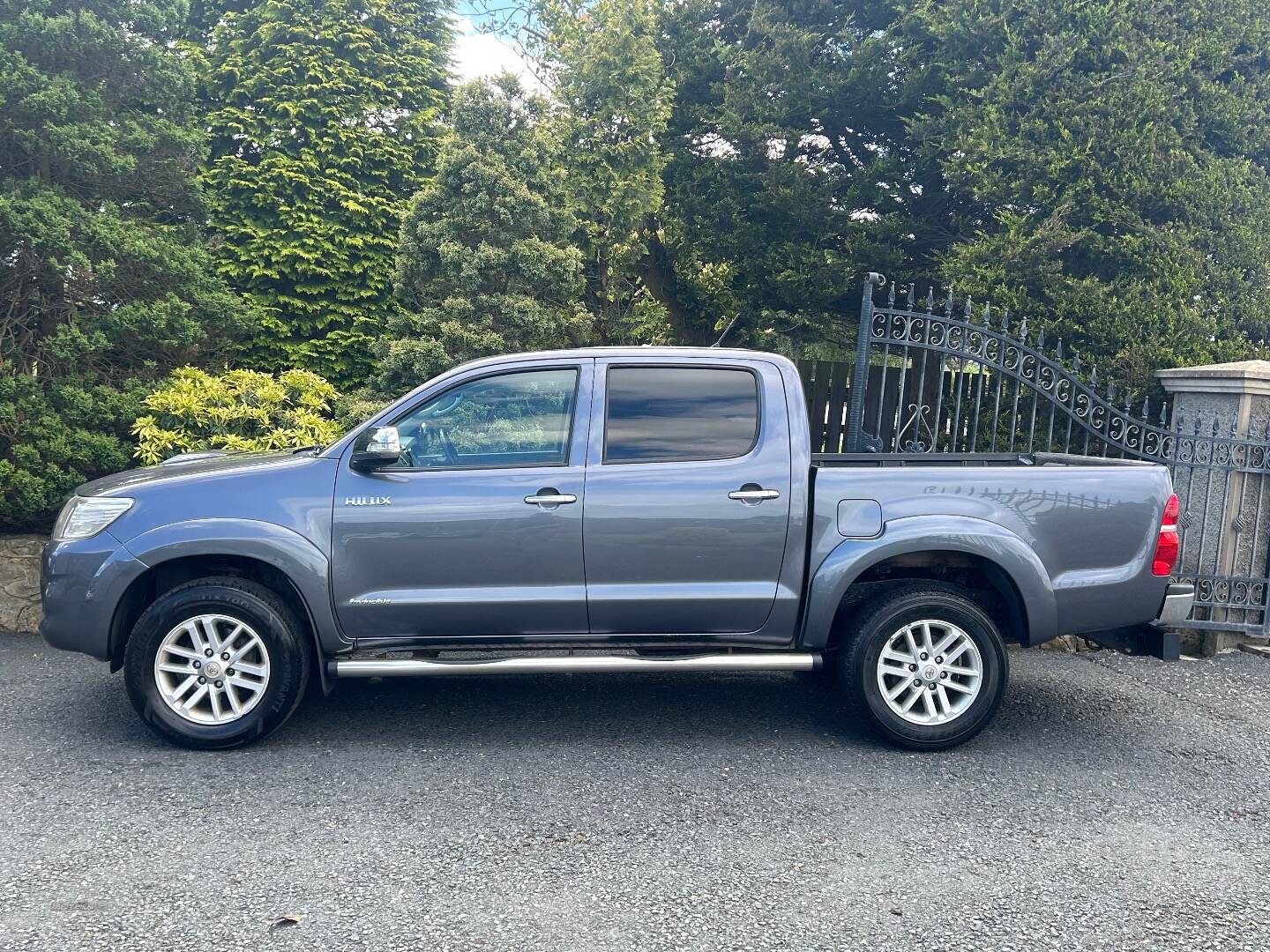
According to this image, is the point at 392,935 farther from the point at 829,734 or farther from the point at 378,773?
the point at 829,734

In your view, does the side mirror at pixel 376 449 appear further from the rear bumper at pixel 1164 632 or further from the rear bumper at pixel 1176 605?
the rear bumper at pixel 1176 605

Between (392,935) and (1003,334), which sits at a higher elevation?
(1003,334)

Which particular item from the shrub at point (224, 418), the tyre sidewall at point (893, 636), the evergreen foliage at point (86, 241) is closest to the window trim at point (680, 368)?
the tyre sidewall at point (893, 636)

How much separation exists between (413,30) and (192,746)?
8950mm

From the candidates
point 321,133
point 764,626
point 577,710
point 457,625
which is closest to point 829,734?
point 764,626

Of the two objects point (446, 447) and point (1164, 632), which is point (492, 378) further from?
point (1164, 632)

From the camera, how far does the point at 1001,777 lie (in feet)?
15.2

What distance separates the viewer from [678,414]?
4.96 meters

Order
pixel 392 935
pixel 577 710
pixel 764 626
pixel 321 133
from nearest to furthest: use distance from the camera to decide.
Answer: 1. pixel 392 935
2. pixel 764 626
3. pixel 577 710
4. pixel 321 133

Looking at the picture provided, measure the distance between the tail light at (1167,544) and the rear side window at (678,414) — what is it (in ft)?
6.51

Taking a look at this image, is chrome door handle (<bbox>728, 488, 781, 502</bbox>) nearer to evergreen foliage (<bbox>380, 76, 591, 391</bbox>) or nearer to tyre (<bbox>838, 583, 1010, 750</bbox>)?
tyre (<bbox>838, 583, 1010, 750</bbox>)

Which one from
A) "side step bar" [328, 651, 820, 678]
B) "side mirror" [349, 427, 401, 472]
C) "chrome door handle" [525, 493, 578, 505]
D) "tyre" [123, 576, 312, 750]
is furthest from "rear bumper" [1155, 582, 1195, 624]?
"tyre" [123, 576, 312, 750]

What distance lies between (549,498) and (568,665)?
0.78 metres

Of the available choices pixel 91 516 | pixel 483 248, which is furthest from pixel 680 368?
pixel 483 248
